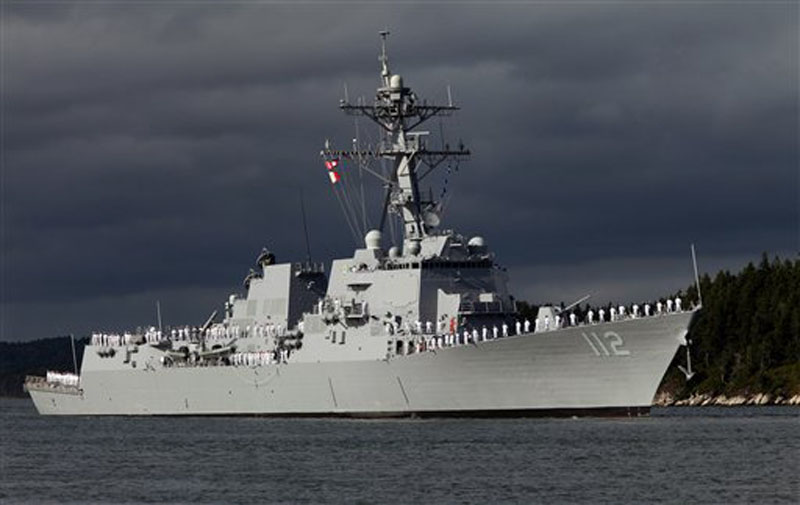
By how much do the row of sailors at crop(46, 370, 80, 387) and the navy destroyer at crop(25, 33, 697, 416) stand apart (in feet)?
19.9

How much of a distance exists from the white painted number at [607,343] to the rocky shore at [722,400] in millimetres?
36105

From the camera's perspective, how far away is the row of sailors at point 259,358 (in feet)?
239

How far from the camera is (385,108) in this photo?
7188 centimetres

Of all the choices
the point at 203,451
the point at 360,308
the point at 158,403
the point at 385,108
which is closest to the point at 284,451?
the point at 203,451

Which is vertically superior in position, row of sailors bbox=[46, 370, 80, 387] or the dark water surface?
row of sailors bbox=[46, 370, 80, 387]

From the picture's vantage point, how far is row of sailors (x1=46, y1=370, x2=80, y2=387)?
90.6 metres

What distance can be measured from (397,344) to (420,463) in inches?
678

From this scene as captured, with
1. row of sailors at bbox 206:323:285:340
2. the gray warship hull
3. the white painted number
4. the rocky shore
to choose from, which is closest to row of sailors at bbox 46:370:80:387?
row of sailors at bbox 206:323:285:340

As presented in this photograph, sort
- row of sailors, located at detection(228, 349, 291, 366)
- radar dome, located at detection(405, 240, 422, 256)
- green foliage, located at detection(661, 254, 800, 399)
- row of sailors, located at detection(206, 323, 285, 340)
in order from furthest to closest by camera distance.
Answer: green foliage, located at detection(661, 254, 800, 399), row of sailors, located at detection(206, 323, 285, 340), row of sailors, located at detection(228, 349, 291, 366), radar dome, located at detection(405, 240, 422, 256)

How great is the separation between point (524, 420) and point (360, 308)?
9040 millimetres

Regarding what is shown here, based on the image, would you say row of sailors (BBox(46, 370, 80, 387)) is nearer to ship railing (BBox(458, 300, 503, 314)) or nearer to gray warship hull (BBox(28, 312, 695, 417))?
gray warship hull (BBox(28, 312, 695, 417))

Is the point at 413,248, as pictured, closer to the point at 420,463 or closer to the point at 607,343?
the point at 607,343

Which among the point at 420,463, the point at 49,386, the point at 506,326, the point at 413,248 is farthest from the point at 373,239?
the point at 49,386

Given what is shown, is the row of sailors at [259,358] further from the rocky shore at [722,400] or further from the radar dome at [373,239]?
the rocky shore at [722,400]
